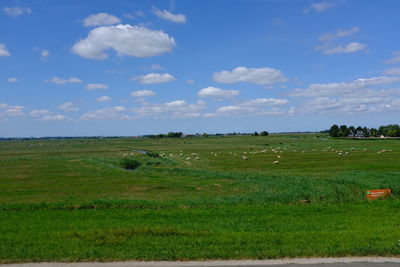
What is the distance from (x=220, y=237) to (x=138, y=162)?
5073 cm

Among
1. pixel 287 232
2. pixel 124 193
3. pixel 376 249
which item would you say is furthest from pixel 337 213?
pixel 124 193

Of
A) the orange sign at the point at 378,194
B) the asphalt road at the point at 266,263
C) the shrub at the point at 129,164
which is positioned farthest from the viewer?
the shrub at the point at 129,164

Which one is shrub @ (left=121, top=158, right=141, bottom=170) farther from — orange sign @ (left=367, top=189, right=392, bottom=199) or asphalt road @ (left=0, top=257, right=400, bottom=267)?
asphalt road @ (left=0, top=257, right=400, bottom=267)

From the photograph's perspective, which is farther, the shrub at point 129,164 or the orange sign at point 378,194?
the shrub at point 129,164

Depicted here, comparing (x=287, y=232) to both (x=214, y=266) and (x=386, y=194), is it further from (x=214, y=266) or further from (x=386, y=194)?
(x=386, y=194)

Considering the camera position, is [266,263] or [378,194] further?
[378,194]

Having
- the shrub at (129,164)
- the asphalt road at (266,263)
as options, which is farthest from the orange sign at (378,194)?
the shrub at (129,164)

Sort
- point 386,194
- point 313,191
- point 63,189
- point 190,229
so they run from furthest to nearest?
point 63,189 < point 313,191 < point 386,194 < point 190,229

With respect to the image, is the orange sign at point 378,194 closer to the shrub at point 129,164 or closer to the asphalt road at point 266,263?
the asphalt road at point 266,263

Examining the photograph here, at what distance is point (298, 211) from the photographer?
16891mm

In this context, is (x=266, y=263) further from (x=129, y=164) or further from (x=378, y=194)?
(x=129, y=164)

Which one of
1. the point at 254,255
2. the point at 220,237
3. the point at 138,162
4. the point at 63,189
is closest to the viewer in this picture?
the point at 254,255

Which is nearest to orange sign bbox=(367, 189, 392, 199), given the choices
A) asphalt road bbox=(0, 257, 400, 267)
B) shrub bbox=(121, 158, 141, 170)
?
asphalt road bbox=(0, 257, 400, 267)

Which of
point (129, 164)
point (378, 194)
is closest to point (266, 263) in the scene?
point (378, 194)
